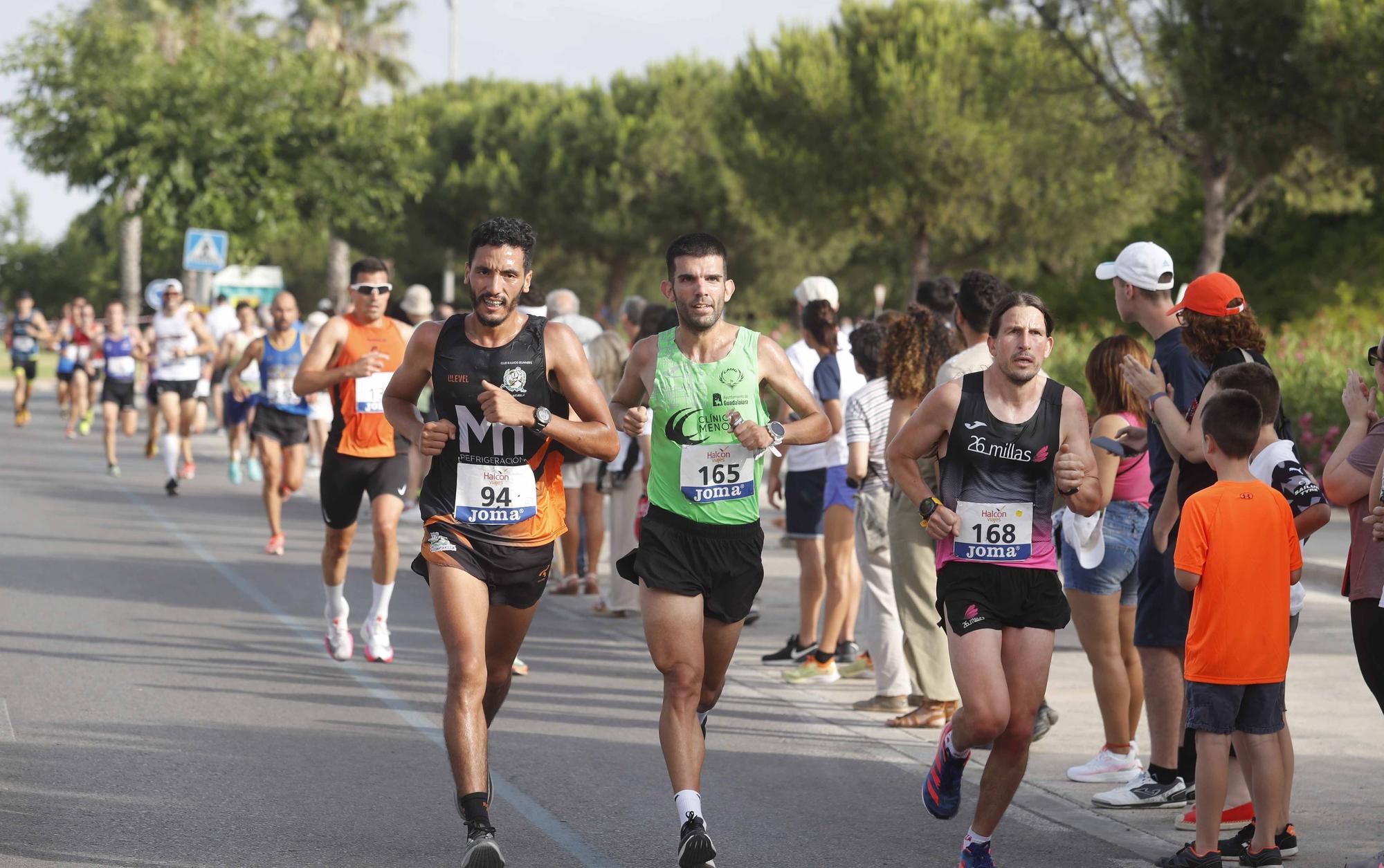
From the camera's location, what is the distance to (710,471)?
5691 mm

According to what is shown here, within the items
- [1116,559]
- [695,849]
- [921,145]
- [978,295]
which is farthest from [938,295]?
[921,145]

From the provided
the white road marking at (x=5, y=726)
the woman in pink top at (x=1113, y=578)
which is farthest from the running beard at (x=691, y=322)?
the white road marking at (x=5, y=726)

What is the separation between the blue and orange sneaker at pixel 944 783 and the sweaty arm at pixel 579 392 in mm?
1541

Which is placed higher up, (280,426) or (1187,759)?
(280,426)

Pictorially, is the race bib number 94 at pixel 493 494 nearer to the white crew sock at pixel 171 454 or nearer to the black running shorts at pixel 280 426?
the black running shorts at pixel 280 426

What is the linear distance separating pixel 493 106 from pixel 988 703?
54.1 metres

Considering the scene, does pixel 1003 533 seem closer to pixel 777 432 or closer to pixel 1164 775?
pixel 777 432

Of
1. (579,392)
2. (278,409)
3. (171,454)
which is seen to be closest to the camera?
(579,392)

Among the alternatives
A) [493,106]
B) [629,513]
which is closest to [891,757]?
[629,513]

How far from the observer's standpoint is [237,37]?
1246 inches

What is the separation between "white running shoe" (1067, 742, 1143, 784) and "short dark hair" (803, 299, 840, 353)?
310 cm

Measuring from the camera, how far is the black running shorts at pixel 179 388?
19.2m

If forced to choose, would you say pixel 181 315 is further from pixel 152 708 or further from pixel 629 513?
pixel 152 708

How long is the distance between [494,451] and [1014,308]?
1.84 meters
